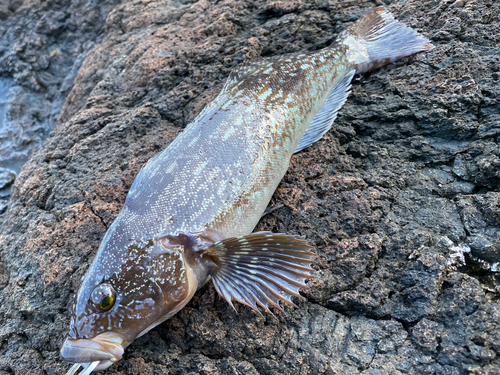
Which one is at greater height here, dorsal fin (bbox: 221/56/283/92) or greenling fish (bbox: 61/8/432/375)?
dorsal fin (bbox: 221/56/283/92)

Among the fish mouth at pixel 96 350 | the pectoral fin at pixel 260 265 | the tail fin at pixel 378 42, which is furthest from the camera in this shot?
the tail fin at pixel 378 42

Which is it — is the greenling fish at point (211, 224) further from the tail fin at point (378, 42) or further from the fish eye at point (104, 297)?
the tail fin at point (378, 42)

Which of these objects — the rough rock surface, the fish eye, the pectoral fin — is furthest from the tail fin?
the fish eye

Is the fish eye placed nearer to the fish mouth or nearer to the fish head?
the fish head

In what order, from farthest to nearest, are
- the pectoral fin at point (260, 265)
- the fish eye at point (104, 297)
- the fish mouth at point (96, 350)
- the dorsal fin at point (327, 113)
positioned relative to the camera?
the dorsal fin at point (327, 113) → the pectoral fin at point (260, 265) → the fish eye at point (104, 297) → the fish mouth at point (96, 350)

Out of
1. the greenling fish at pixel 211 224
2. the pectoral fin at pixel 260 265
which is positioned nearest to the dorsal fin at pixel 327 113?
the greenling fish at pixel 211 224

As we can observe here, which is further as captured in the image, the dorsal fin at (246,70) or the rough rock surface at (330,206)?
the dorsal fin at (246,70)

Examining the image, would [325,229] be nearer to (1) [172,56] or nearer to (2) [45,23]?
(1) [172,56]

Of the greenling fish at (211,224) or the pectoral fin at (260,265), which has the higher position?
the greenling fish at (211,224)
